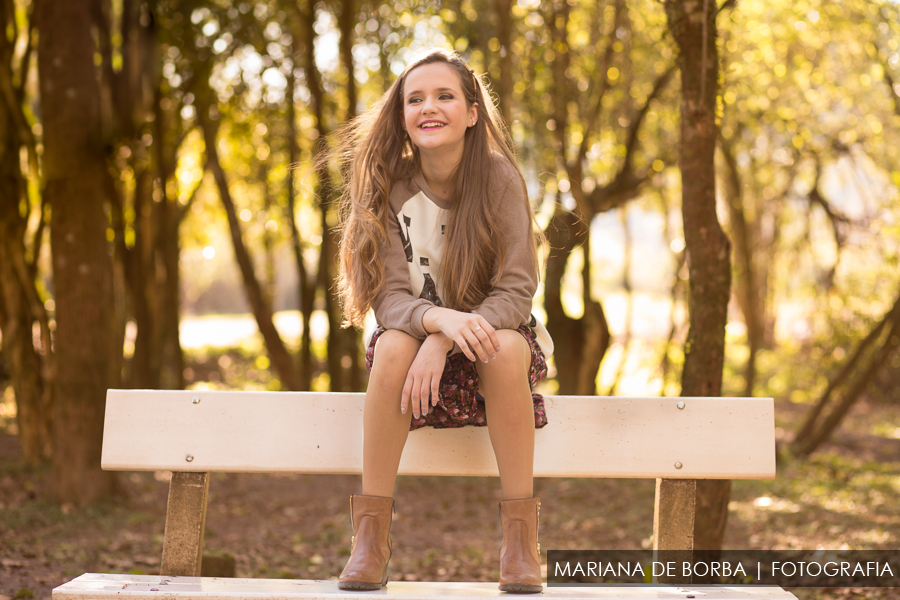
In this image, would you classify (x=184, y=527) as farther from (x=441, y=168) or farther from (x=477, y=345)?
(x=441, y=168)

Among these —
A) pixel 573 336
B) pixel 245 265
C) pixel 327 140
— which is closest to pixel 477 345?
pixel 327 140

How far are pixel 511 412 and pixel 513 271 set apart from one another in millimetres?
397

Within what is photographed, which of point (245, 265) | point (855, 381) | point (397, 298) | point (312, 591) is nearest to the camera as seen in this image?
point (312, 591)

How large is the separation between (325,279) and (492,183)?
5057mm

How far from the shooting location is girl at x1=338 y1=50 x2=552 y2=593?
2.01 meters

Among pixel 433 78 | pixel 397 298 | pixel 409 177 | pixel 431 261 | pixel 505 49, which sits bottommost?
pixel 397 298

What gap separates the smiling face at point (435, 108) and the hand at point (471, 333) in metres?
0.58

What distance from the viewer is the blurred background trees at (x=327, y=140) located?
14.6 feet

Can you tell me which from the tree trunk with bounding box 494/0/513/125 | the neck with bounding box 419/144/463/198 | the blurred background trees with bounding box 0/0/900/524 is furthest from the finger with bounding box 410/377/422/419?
the tree trunk with bounding box 494/0/513/125

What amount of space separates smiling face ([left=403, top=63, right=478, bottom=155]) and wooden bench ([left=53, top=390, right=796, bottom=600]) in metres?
0.78

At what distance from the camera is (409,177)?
2.41 m

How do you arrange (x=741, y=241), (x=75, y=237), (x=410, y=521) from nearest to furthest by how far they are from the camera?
(x=75, y=237)
(x=410, y=521)
(x=741, y=241)

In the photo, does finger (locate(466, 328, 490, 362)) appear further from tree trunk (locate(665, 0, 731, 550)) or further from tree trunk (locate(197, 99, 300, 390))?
tree trunk (locate(197, 99, 300, 390))

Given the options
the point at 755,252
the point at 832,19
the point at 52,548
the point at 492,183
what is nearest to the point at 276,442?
the point at 492,183
